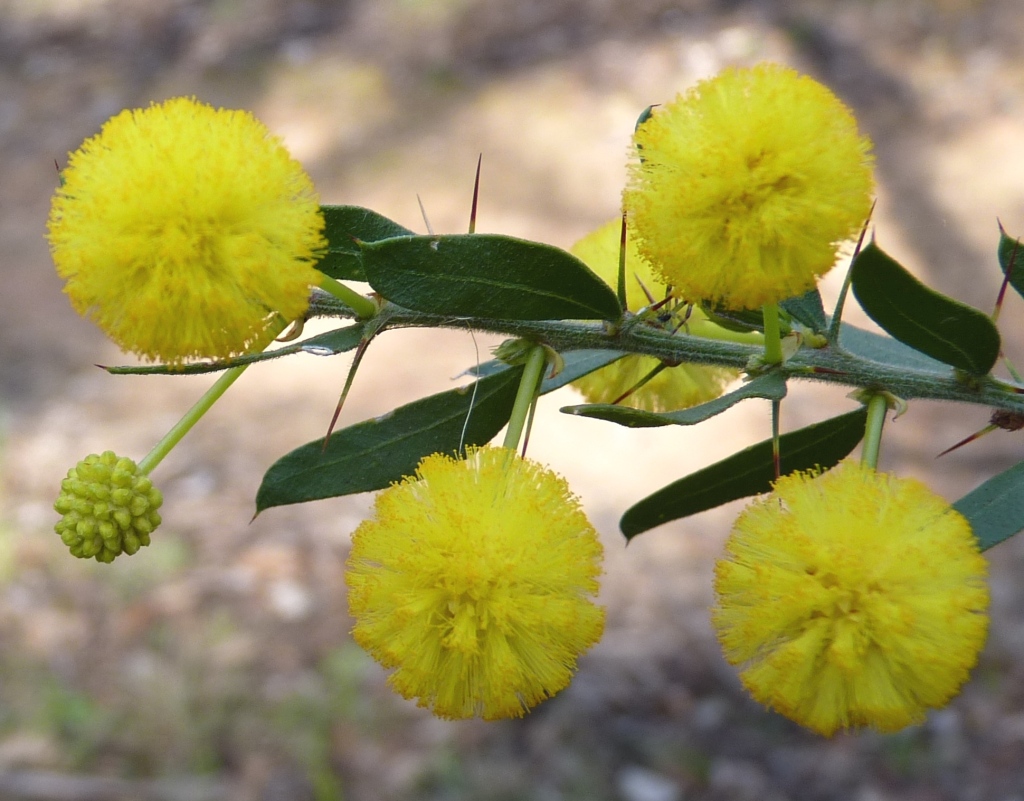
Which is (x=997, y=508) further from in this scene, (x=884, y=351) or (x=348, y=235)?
(x=348, y=235)

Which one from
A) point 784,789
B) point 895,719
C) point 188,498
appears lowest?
point 895,719

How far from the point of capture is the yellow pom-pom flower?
1774 millimetres

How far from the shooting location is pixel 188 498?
6035 mm

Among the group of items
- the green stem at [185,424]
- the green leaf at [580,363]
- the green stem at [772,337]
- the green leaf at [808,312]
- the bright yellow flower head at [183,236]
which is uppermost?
the green leaf at [808,312]

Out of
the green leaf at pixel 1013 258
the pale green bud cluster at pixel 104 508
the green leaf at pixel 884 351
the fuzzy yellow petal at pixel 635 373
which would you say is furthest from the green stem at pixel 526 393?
the green leaf at pixel 1013 258

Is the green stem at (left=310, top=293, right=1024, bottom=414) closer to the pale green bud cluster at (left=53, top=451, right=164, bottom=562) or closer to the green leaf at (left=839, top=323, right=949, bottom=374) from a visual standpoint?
the green leaf at (left=839, top=323, right=949, bottom=374)

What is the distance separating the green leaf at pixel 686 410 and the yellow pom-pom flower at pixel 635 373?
39 centimetres

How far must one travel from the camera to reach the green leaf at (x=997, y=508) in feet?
4.75

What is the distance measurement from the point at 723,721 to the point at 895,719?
11.8 feet

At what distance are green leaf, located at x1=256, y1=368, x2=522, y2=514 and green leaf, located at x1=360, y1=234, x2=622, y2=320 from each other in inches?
6.3

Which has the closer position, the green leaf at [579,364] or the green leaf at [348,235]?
the green leaf at [348,235]

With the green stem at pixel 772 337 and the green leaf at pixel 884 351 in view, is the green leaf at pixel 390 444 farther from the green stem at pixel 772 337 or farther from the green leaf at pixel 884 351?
the green leaf at pixel 884 351

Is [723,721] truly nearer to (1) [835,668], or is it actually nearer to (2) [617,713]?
(2) [617,713]

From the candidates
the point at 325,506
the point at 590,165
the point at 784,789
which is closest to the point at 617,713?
the point at 784,789
